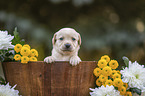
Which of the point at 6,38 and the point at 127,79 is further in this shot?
the point at 6,38

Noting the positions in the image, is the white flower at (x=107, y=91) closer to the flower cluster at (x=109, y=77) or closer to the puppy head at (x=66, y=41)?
the flower cluster at (x=109, y=77)

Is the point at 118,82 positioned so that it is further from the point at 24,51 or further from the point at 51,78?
the point at 24,51

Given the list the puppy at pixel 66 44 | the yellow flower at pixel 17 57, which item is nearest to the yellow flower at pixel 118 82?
the puppy at pixel 66 44

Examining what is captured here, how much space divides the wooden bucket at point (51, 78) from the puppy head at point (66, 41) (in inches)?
14.0

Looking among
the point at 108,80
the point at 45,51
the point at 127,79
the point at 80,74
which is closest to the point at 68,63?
the point at 80,74

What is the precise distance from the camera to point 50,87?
6.08 feet

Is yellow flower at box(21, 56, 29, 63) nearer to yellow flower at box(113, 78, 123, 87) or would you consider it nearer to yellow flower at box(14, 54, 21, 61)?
yellow flower at box(14, 54, 21, 61)

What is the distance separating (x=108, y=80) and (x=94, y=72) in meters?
0.15

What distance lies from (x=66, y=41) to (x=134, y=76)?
32.2 inches

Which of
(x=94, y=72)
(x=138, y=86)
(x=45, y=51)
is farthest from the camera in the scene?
(x=45, y=51)

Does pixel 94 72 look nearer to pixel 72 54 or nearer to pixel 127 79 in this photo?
pixel 127 79

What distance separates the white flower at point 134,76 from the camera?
5.79 ft

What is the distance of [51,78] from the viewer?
Answer: 72.4 inches

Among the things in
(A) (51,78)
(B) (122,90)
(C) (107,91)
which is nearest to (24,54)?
(A) (51,78)
